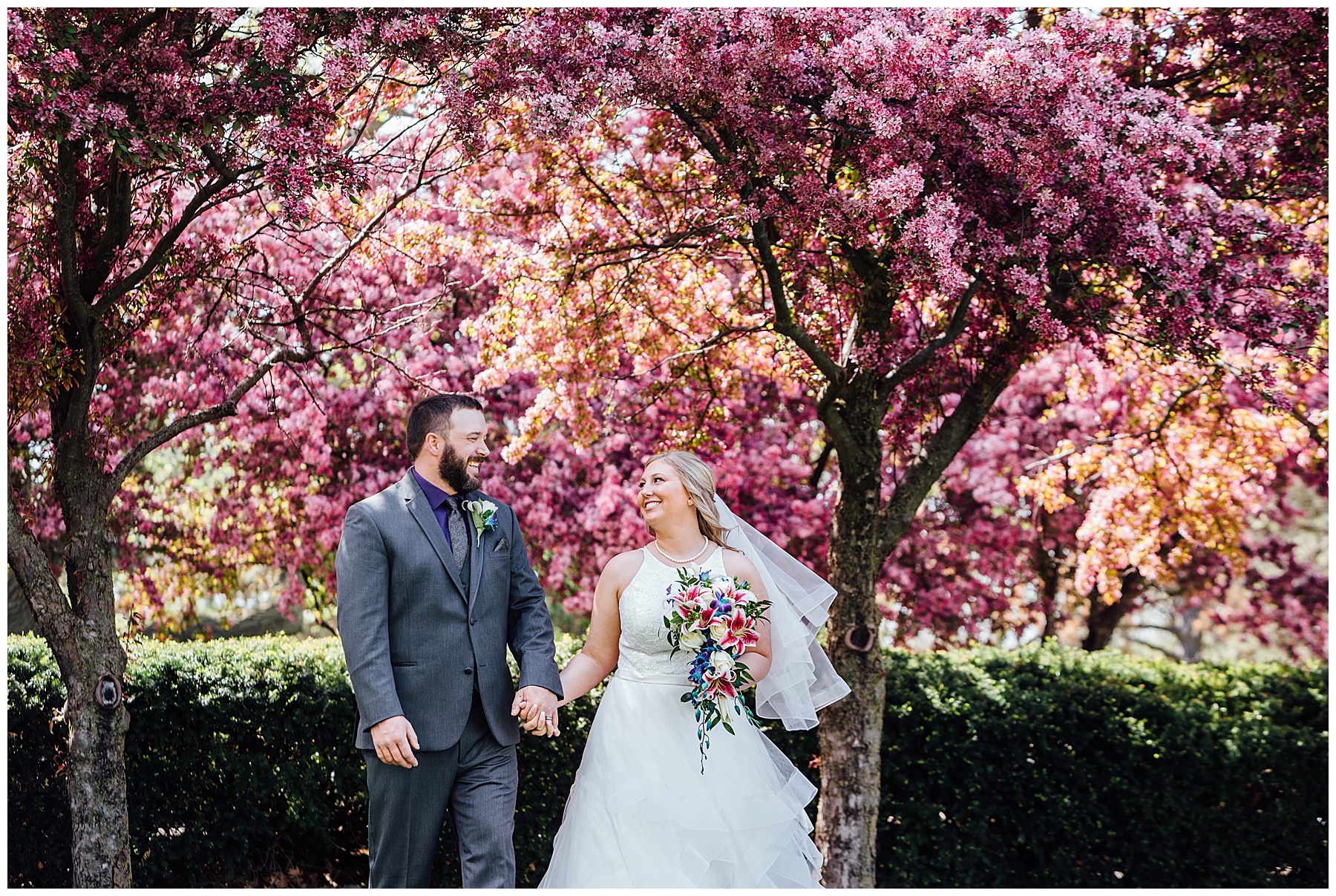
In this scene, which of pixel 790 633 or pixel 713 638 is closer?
pixel 713 638

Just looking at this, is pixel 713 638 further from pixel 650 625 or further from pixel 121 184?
pixel 121 184

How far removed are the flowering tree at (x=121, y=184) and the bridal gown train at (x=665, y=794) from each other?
2.17m

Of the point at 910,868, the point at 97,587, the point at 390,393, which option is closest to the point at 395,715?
the point at 97,587

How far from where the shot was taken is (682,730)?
3951mm

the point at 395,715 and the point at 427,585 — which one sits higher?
the point at 427,585

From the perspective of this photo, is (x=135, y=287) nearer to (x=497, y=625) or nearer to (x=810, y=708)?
(x=497, y=625)

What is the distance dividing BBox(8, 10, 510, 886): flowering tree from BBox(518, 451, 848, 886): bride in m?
1.88

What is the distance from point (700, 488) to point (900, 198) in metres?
1.43

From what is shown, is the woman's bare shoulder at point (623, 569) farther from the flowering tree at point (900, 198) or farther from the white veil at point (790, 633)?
the flowering tree at point (900, 198)

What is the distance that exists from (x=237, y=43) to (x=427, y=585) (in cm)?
237

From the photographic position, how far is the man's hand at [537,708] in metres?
3.60

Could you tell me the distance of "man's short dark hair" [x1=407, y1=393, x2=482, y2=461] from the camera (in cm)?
382

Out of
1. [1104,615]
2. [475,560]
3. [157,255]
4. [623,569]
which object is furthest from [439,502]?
[1104,615]

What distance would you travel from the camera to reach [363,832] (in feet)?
19.2
